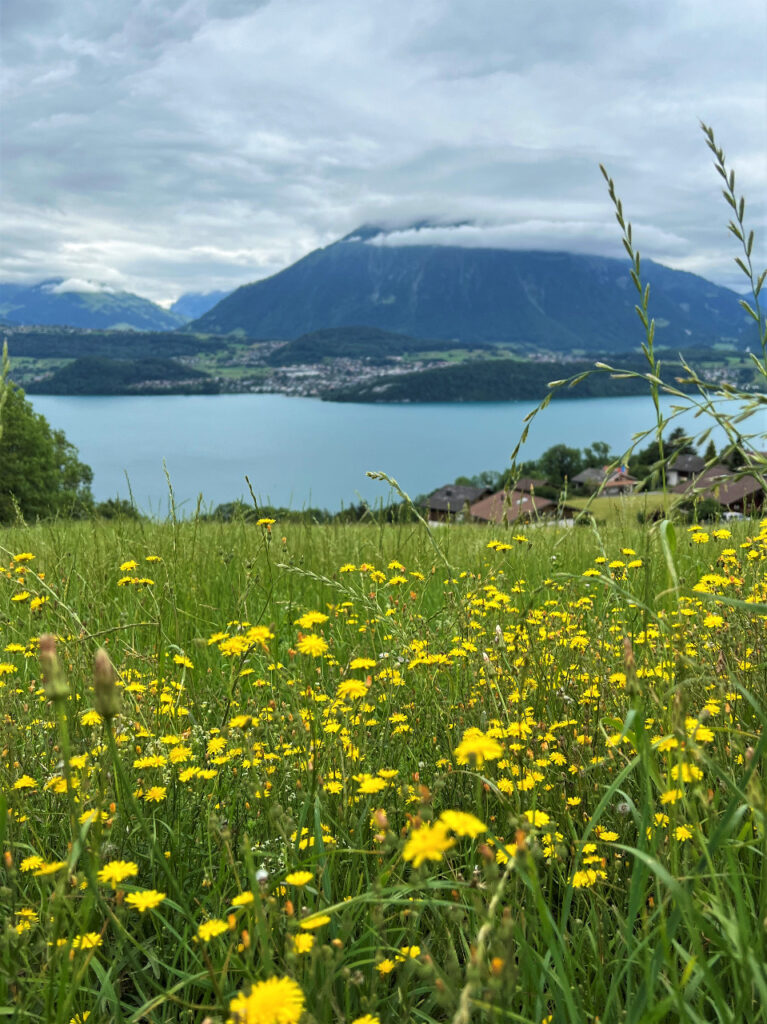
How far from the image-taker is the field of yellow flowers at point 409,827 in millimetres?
1274

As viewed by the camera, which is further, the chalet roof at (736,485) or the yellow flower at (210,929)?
the chalet roof at (736,485)

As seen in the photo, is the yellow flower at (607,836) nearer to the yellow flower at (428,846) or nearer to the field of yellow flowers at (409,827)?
the field of yellow flowers at (409,827)

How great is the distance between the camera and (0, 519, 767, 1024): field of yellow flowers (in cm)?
127

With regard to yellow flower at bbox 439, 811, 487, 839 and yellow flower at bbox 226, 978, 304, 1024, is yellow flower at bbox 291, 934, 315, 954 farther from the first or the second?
yellow flower at bbox 439, 811, 487, 839

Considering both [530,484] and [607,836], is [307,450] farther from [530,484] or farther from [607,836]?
[607,836]

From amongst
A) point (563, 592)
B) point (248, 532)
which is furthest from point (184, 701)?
point (248, 532)

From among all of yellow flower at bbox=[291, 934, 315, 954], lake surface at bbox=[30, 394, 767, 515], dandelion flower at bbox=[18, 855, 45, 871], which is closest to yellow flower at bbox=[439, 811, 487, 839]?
yellow flower at bbox=[291, 934, 315, 954]

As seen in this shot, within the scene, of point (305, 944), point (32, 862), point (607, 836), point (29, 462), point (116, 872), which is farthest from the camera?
point (29, 462)

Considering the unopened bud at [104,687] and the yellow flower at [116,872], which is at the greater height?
the unopened bud at [104,687]

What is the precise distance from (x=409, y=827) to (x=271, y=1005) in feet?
2.88

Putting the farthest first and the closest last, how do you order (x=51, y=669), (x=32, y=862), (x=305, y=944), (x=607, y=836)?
(x=607, y=836) < (x=32, y=862) < (x=305, y=944) < (x=51, y=669)

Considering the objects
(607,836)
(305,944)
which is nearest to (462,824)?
(305,944)

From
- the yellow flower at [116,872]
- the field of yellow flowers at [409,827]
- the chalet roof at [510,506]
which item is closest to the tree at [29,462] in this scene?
the chalet roof at [510,506]

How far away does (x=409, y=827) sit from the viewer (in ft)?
6.17
